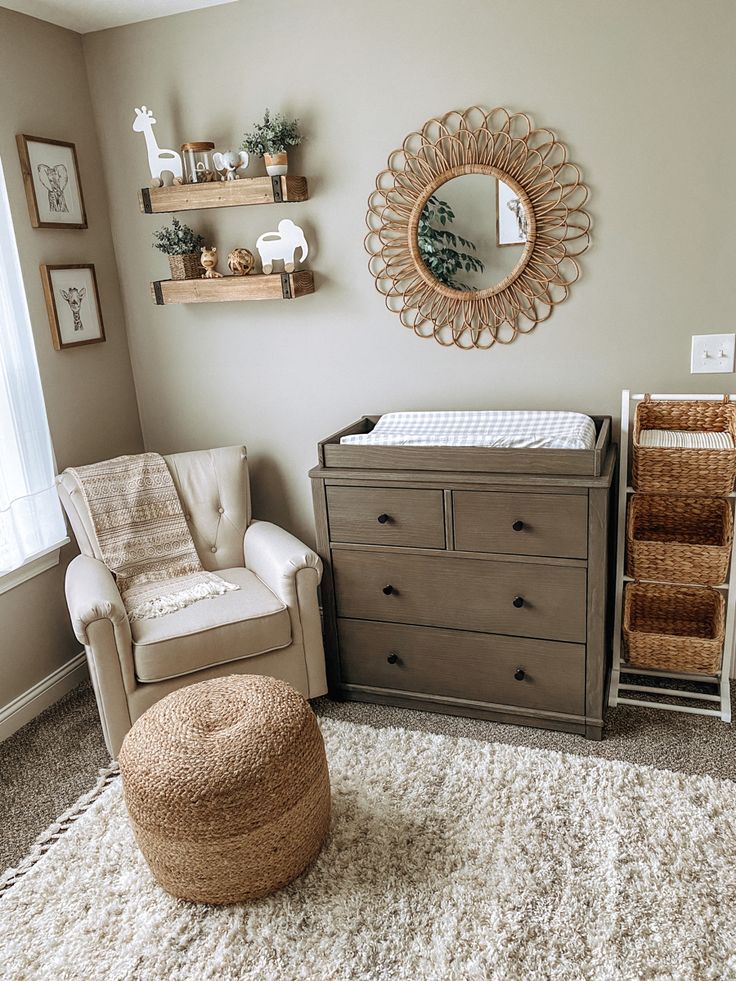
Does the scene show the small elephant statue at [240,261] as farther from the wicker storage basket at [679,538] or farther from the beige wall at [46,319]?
the wicker storage basket at [679,538]

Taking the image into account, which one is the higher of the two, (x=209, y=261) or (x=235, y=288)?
(x=209, y=261)

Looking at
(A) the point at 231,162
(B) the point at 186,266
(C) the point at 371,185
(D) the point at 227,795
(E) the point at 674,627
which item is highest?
(A) the point at 231,162

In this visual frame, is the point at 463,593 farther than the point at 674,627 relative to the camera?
No

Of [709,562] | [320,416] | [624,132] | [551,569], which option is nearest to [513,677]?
[551,569]

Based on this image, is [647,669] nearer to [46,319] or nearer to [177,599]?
[177,599]

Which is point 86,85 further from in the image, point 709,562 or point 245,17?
point 709,562

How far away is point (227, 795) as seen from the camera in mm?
1806

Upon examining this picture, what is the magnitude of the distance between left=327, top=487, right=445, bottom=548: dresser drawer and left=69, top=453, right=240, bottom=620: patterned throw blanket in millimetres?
461

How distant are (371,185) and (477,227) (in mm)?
423

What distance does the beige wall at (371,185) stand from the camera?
8.00ft

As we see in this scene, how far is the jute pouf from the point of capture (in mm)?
1818

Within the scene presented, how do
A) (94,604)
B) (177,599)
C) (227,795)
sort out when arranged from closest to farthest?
(227,795), (94,604), (177,599)

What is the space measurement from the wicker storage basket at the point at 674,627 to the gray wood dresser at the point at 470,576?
0.65ft

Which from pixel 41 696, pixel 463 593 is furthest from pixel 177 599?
pixel 463 593
